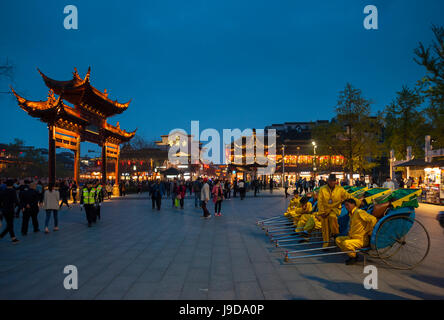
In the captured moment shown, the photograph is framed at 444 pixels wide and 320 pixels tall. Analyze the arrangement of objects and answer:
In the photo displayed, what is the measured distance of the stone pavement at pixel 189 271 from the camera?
4254 millimetres

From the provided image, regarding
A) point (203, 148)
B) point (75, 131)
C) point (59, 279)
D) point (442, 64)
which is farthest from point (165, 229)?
point (203, 148)

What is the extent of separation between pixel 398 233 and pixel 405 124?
110ft

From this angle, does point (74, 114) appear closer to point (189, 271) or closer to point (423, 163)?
point (189, 271)

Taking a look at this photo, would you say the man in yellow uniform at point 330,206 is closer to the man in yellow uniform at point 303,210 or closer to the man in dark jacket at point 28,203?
→ the man in yellow uniform at point 303,210

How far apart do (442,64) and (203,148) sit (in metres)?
101

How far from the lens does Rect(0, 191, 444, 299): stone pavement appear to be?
4.25m

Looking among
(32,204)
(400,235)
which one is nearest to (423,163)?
(400,235)

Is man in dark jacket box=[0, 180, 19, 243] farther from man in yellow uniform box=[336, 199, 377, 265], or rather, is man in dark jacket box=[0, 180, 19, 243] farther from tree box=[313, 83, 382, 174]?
tree box=[313, 83, 382, 174]

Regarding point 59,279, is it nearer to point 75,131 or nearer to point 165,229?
point 165,229

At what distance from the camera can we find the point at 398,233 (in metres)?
5.34

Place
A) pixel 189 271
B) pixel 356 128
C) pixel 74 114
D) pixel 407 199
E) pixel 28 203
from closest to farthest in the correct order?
pixel 189 271 → pixel 407 199 → pixel 28 203 → pixel 74 114 → pixel 356 128

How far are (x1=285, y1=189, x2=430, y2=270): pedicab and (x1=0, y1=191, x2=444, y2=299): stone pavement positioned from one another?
0.27 m

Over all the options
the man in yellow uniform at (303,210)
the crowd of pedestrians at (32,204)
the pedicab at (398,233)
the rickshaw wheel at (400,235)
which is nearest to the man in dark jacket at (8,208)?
the crowd of pedestrians at (32,204)
